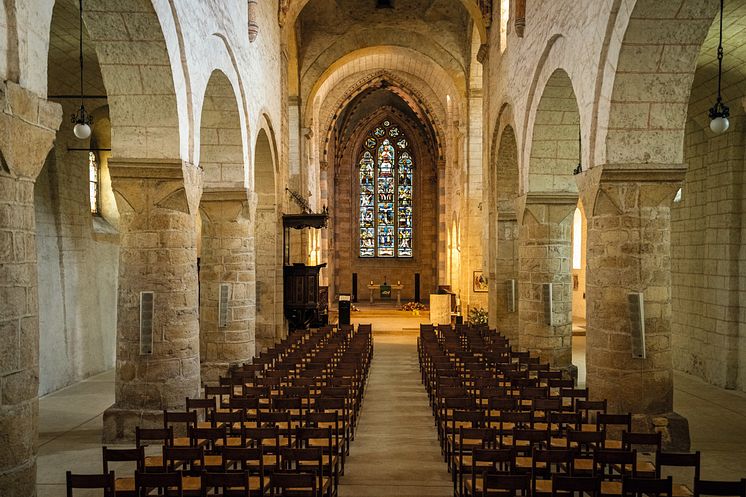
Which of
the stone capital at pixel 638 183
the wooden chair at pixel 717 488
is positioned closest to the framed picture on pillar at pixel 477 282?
the stone capital at pixel 638 183

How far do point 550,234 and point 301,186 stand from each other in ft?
44.3

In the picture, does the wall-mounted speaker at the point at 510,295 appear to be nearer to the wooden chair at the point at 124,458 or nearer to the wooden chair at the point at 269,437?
the wooden chair at the point at 269,437

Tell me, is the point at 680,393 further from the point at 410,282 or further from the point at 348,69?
the point at 410,282

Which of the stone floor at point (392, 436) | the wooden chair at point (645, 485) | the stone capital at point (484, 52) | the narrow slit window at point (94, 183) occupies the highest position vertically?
the stone capital at point (484, 52)

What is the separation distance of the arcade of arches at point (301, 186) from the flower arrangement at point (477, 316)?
1390 mm

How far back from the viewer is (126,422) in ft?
30.8

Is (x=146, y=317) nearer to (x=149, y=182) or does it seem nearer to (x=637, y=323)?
(x=149, y=182)

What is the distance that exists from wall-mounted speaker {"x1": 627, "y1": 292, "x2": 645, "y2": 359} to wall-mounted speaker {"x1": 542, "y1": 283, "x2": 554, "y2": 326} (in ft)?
16.1

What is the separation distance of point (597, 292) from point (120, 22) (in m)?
7.68

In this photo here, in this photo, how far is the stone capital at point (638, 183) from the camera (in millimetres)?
9047

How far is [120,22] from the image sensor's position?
28.0ft

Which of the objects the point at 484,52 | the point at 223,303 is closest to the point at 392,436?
the point at 223,303

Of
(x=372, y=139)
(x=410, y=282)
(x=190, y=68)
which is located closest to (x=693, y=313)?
(x=190, y=68)

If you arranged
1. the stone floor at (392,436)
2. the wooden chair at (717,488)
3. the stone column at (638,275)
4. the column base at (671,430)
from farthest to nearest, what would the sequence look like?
the stone column at (638,275) → the column base at (671,430) → the stone floor at (392,436) → the wooden chair at (717,488)
